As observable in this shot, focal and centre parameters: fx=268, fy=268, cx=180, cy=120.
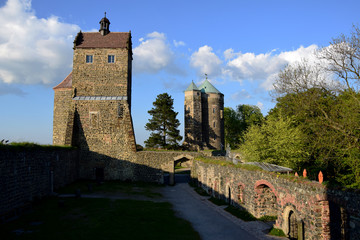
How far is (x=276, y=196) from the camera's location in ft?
44.3

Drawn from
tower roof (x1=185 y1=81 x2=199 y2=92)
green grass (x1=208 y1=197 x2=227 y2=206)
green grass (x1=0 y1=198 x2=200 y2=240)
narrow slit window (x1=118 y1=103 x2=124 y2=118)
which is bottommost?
green grass (x1=208 y1=197 x2=227 y2=206)

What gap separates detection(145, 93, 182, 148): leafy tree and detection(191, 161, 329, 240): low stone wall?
23.8 meters

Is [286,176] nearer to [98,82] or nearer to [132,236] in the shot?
[132,236]

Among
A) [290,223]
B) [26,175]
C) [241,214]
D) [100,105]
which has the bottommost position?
[241,214]

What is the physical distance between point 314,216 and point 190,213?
8.25m

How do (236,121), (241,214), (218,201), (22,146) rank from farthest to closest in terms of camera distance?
(236,121), (218,201), (22,146), (241,214)

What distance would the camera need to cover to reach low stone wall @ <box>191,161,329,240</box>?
10273mm

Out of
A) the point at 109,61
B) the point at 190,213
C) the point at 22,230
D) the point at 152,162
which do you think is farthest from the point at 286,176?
the point at 109,61

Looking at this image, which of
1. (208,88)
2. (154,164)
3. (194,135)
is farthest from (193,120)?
(154,164)

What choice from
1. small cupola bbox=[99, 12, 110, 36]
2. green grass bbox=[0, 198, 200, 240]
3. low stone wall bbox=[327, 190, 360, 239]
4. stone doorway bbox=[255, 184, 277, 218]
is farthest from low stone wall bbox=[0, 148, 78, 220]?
small cupola bbox=[99, 12, 110, 36]

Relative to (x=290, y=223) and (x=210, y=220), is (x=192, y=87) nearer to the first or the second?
(x=210, y=220)

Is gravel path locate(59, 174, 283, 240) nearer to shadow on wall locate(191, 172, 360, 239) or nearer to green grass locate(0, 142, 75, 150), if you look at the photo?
shadow on wall locate(191, 172, 360, 239)

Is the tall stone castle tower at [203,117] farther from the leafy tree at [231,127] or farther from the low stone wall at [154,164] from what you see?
the low stone wall at [154,164]

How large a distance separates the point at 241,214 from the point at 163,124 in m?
33.2
